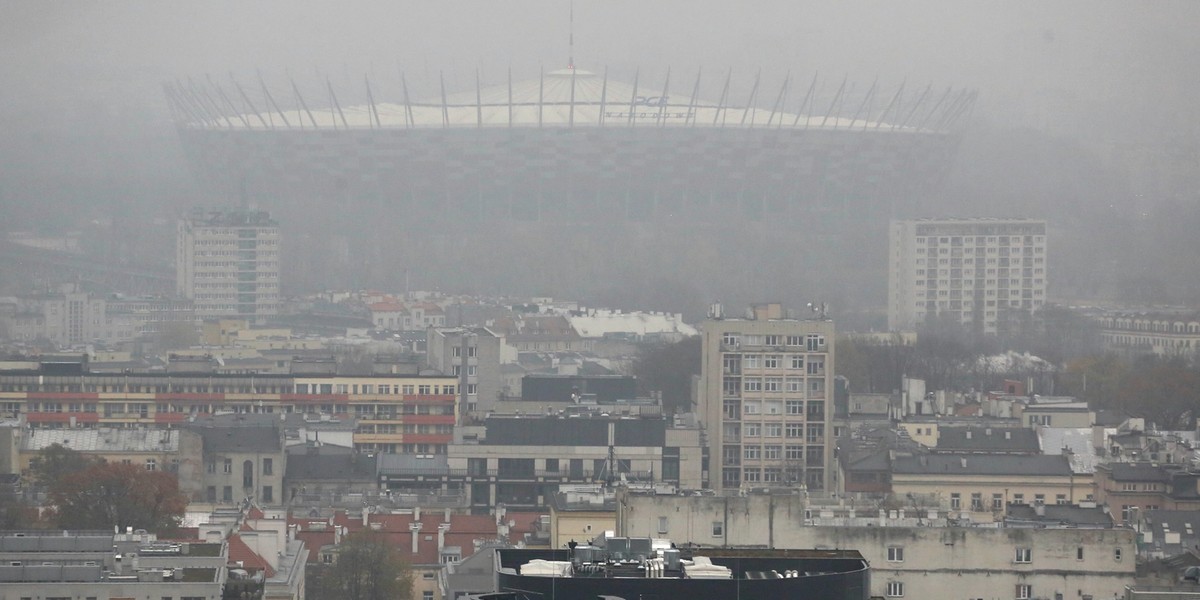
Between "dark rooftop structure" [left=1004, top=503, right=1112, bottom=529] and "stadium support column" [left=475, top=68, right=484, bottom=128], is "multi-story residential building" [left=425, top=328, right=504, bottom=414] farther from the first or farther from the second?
"stadium support column" [left=475, top=68, right=484, bottom=128]

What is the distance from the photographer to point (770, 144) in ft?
289

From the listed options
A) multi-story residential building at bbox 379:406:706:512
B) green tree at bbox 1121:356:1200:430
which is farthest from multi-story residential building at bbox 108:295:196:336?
multi-story residential building at bbox 379:406:706:512

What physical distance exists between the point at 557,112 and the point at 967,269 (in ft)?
82.3

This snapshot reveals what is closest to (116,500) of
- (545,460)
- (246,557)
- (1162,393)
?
(246,557)

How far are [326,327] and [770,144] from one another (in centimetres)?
2822

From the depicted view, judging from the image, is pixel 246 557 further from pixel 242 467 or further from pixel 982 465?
pixel 982 465

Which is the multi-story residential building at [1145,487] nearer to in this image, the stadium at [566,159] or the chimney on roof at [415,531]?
the chimney on roof at [415,531]

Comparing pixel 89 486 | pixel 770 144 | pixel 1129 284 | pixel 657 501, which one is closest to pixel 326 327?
pixel 1129 284

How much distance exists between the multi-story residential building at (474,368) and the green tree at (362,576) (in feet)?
45.9

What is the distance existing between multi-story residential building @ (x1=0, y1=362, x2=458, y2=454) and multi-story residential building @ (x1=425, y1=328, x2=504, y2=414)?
0.61 m

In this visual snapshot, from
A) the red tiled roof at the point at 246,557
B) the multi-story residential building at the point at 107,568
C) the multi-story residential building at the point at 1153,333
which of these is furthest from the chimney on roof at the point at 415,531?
the multi-story residential building at the point at 1153,333

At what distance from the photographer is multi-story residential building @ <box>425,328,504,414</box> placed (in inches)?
1391

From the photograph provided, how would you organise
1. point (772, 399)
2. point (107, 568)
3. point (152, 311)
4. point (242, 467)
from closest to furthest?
point (107, 568)
point (242, 467)
point (772, 399)
point (152, 311)

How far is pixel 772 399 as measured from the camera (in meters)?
29.1
